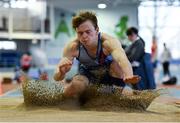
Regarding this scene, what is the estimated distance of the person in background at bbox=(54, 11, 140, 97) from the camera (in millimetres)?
3324

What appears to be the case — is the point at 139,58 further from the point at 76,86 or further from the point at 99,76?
the point at 76,86

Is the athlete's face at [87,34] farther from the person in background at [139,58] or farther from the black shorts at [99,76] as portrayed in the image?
the person in background at [139,58]

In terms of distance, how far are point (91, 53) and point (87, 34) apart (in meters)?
0.17

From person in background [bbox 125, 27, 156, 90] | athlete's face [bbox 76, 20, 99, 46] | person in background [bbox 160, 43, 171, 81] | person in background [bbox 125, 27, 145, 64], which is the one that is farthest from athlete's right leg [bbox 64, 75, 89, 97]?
person in background [bbox 160, 43, 171, 81]

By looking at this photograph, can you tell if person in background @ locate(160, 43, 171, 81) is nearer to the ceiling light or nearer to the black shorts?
the ceiling light

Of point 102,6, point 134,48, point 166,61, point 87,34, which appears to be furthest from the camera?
point 166,61

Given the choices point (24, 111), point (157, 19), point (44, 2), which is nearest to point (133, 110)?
point (24, 111)

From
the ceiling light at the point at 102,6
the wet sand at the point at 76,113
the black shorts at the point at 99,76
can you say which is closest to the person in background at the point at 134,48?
the ceiling light at the point at 102,6

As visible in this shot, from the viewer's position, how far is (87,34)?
10.9ft

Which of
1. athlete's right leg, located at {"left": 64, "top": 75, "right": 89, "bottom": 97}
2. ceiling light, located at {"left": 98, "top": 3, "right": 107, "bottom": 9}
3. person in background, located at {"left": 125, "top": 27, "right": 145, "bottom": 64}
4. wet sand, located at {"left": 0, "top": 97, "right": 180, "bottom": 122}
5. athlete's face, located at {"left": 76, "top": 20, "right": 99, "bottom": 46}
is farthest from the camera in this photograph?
ceiling light, located at {"left": 98, "top": 3, "right": 107, "bottom": 9}

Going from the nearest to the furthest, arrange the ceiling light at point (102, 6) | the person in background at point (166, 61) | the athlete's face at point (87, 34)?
the athlete's face at point (87, 34) → the ceiling light at point (102, 6) → the person in background at point (166, 61)

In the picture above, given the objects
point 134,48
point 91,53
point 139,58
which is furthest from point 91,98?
point 139,58

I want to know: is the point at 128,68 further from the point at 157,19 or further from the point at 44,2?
the point at 157,19

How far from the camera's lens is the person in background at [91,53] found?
3.32 metres
